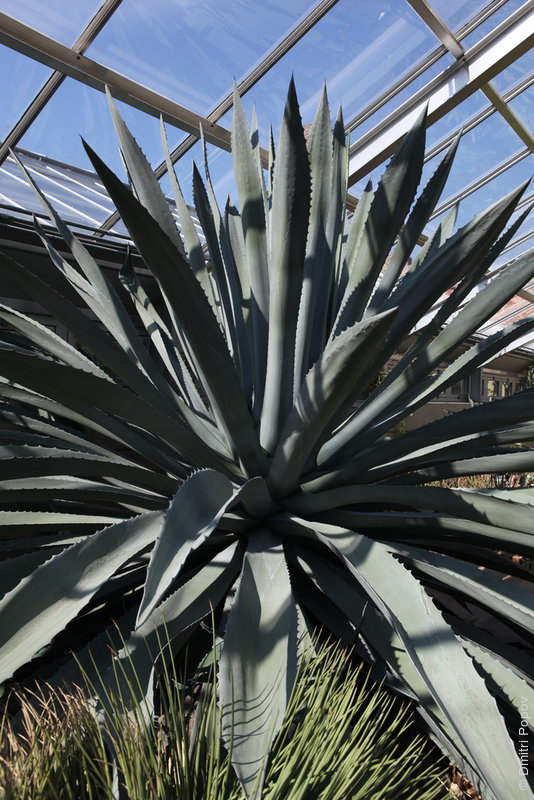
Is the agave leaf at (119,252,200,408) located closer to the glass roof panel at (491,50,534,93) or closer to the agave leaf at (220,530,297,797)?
the agave leaf at (220,530,297,797)

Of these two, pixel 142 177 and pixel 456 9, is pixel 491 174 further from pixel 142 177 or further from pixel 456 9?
pixel 142 177

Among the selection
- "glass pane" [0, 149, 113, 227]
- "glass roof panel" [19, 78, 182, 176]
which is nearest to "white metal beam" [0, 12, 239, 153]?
"glass roof panel" [19, 78, 182, 176]

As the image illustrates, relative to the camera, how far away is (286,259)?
131 centimetres

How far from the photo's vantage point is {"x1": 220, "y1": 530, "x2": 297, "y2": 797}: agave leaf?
0.86 m

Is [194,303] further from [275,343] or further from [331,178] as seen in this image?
[331,178]

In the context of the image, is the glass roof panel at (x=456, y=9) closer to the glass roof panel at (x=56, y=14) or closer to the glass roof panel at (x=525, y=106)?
the glass roof panel at (x=525, y=106)

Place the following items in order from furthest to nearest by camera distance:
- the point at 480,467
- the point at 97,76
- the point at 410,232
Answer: the point at 97,76
the point at 410,232
the point at 480,467

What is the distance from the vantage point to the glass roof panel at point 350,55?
13.6 feet

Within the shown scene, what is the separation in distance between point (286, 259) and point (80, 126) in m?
4.06

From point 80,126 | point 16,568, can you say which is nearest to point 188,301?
point 16,568

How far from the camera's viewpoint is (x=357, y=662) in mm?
1457

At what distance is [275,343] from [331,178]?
0.75 meters

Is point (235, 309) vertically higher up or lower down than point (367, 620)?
higher up

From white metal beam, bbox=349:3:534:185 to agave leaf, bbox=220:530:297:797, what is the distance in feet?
11.7
